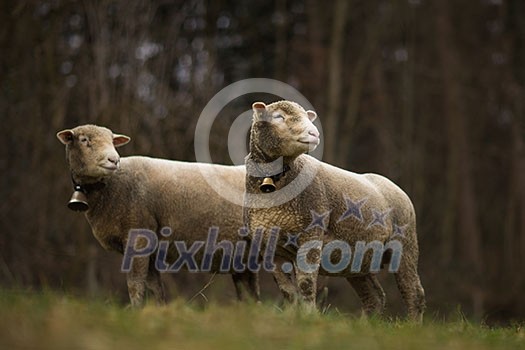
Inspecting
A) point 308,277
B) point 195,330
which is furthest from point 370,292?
point 195,330

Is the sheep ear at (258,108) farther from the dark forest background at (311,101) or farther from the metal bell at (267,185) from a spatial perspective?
the dark forest background at (311,101)

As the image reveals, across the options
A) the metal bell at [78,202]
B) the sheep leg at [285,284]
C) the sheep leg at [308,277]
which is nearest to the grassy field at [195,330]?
the sheep leg at [308,277]

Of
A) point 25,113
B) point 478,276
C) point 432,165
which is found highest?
point 25,113

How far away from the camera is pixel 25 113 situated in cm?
1296

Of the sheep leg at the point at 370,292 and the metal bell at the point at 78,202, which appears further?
the sheep leg at the point at 370,292

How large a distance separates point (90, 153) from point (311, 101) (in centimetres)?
1277

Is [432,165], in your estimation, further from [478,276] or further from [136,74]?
[136,74]

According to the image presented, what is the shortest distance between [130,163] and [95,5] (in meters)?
6.43

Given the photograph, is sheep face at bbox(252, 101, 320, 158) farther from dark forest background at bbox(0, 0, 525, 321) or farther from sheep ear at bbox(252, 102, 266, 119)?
dark forest background at bbox(0, 0, 525, 321)

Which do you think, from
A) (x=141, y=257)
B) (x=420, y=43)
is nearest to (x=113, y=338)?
(x=141, y=257)

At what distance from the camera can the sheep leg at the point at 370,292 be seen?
26.1 ft

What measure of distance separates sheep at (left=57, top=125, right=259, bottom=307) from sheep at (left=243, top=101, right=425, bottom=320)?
1.36m

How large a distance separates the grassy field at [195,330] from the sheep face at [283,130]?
123 cm

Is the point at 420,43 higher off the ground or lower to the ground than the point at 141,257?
higher
